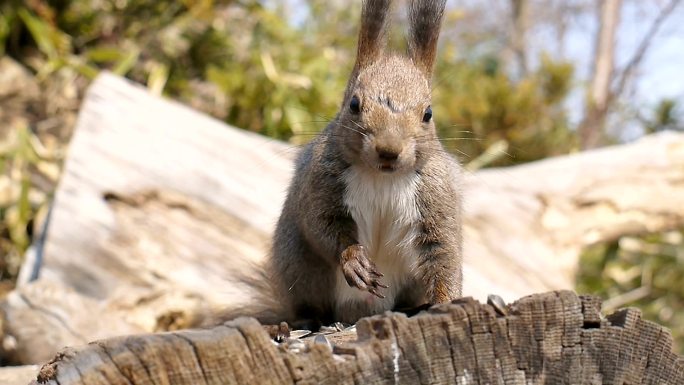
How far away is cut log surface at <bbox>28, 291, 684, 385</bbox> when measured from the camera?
178cm

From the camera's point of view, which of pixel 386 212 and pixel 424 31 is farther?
pixel 424 31

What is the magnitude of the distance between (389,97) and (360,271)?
0.63 metres

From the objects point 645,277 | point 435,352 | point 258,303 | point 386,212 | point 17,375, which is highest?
point 645,277

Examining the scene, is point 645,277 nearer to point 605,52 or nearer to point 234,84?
point 234,84

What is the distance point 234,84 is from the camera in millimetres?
6949

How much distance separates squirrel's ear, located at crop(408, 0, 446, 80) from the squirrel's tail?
1.09 m

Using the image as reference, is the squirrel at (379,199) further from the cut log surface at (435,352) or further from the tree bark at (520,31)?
the tree bark at (520,31)

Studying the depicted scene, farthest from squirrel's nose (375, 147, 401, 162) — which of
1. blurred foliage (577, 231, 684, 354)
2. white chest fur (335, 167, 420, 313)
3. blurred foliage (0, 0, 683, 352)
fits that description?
blurred foliage (577, 231, 684, 354)

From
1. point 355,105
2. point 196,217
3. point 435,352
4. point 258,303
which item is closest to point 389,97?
point 355,105

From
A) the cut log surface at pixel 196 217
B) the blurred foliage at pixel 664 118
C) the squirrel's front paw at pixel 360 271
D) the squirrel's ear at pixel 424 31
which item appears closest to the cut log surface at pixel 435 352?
the squirrel's front paw at pixel 360 271

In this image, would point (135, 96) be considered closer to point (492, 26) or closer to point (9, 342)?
point (9, 342)

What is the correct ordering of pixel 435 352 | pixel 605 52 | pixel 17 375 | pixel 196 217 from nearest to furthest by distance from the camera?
1. pixel 435 352
2. pixel 17 375
3. pixel 196 217
4. pixel 605 52

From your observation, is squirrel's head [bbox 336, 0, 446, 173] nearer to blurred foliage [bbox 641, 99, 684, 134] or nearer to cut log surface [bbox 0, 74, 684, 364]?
cut log surface [bbox 0, 74, 684, 364]

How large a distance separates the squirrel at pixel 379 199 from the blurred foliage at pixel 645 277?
407 cm
